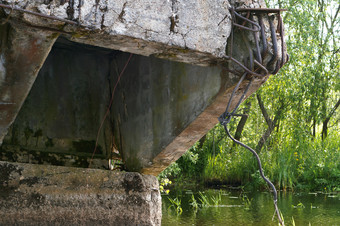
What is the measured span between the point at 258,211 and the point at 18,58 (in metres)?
4.89

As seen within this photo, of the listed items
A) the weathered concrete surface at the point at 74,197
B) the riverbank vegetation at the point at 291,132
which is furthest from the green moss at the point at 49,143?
the riverbank vegetation at the point at 291,132

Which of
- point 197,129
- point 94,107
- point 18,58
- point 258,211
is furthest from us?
point 258,211

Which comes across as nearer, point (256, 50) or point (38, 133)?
point (256, 50)

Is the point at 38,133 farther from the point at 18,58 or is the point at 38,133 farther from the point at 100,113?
the point at 18,58

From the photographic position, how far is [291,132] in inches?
412

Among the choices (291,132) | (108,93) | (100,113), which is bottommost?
(291,132)

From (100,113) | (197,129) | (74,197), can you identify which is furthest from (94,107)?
(197,129)

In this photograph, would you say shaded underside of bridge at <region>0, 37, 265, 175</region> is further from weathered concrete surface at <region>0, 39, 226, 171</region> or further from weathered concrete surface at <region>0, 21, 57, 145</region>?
weathered concrete surface at <region>0, 21, 57, 145</region>

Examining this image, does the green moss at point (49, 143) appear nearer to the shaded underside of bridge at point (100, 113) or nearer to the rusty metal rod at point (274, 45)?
the shaded underside of bridge at point (100, 113)

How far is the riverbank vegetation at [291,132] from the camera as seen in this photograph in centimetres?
946

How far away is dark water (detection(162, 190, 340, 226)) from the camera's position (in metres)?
5.61

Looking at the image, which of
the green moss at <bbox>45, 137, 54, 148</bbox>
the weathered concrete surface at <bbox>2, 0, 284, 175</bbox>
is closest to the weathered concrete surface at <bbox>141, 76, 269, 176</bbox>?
the weathered concrete surface at <bbox>2, 0, 284, 175</bbox>

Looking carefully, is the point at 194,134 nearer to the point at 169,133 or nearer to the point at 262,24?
the point at 169,133

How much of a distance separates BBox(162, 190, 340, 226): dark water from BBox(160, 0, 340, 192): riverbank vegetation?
3.81 feet
